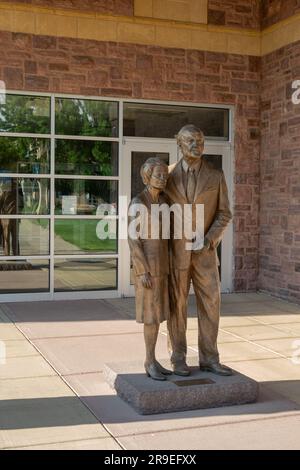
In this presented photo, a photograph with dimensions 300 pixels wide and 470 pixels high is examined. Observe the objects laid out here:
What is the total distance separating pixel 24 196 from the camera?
9797 mm

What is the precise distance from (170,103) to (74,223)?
2.36 metres

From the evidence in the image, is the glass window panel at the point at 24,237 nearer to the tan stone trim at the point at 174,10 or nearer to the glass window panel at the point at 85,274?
the glass window panel at the point at 85,274

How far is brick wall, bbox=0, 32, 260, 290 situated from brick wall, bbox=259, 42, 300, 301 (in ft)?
0.59

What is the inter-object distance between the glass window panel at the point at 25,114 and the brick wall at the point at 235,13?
2.96 metres

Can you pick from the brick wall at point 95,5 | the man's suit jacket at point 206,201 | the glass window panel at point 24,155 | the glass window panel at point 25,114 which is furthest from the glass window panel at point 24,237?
the man's suit jacket at point 206,201

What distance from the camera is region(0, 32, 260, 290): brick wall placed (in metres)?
9.61

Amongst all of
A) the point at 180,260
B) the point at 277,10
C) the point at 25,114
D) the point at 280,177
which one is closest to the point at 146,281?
the point at 180,260

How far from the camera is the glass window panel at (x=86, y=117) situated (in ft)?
32.4

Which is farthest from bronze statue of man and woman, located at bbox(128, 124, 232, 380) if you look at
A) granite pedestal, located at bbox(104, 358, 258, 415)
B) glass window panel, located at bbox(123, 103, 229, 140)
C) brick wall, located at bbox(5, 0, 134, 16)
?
brick wall, located at bbox(5, 0, 134, 16)

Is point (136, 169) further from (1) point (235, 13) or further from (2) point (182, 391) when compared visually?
(2) point (182, 391)

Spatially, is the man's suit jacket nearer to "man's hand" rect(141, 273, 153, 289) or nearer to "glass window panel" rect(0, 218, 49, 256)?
"man's hand" rect(141, 273, 153, 289)

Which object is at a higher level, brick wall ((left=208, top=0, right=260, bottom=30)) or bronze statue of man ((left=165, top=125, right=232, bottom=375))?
brick wall ((left=208, top=0, right=260, bottom=30))

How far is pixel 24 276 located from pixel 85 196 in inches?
58.5
